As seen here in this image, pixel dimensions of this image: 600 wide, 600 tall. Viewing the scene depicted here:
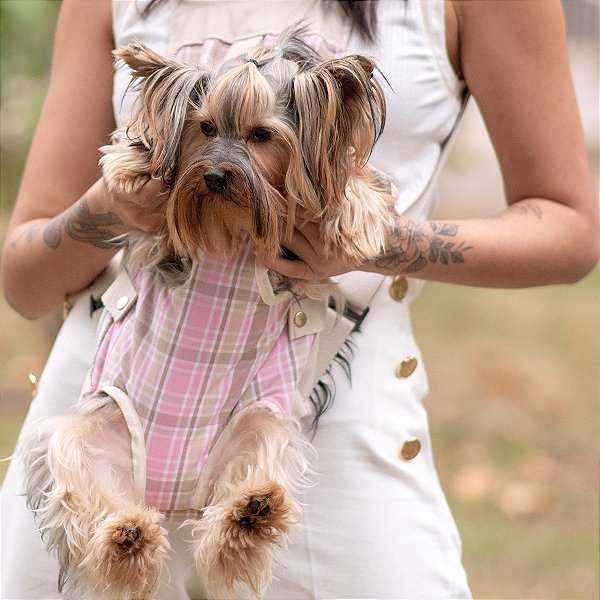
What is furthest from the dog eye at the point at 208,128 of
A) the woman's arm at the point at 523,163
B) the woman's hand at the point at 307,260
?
the woman's arm at the point at 523,163

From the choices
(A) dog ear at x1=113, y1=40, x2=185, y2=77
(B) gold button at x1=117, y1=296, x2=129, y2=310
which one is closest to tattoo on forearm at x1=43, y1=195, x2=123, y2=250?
(B) gold button at x1=117, y1=296, x2=129, y2=310

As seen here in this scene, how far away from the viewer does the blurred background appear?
5160mm

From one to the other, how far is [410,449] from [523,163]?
28.4 inches

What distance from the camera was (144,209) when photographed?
2.08 meters

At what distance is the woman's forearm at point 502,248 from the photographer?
2.23 meters

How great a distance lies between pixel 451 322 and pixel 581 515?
10.1 ft

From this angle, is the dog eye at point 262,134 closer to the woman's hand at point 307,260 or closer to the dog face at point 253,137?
the dog face at point 253,137

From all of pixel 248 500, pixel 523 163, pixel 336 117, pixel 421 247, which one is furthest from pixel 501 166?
pixel 248 500

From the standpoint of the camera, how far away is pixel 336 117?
6.46 ft

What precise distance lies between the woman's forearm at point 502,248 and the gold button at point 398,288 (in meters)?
0.11

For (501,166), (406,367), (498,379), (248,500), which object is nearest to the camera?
(248,500)

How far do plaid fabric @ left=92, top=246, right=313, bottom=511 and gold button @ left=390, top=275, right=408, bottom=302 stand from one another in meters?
0.34

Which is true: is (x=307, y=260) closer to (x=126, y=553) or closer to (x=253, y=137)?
(x=253, y=137)

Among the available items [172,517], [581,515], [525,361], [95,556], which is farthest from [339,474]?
[525,361]
